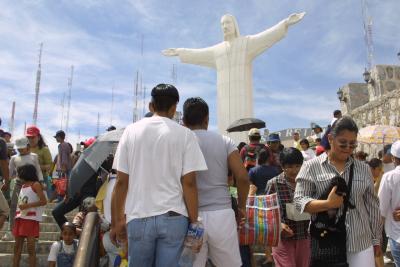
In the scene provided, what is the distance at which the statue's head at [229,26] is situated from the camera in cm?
1463

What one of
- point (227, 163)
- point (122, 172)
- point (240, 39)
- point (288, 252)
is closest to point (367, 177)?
point (227, 163)

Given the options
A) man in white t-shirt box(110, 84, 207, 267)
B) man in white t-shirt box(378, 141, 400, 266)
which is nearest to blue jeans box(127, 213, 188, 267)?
man in white t-shirt box(110, 84, 207, 267)

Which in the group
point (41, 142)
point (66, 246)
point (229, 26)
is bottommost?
point (66, 246)

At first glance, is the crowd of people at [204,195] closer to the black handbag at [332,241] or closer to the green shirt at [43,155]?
the black handbag at [332,241]

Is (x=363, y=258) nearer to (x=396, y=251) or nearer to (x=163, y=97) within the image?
(x=396, y=251)

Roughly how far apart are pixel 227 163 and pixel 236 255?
0.61 m

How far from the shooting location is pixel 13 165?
6020 mm

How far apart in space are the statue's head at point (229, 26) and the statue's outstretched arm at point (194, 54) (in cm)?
87

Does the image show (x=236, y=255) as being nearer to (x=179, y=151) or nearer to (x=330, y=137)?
(x=179, y=151)

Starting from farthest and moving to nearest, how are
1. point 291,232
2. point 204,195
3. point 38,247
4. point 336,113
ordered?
point 336,113
point 38,247
point 291,232
point 204,195

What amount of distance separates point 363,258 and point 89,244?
6.09 ft

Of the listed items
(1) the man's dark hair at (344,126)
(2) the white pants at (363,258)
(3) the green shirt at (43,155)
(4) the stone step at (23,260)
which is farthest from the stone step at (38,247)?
(1) the man's dark hair at (344,126)

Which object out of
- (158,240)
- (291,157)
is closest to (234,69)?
(291,157)

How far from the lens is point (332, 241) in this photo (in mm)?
2418
